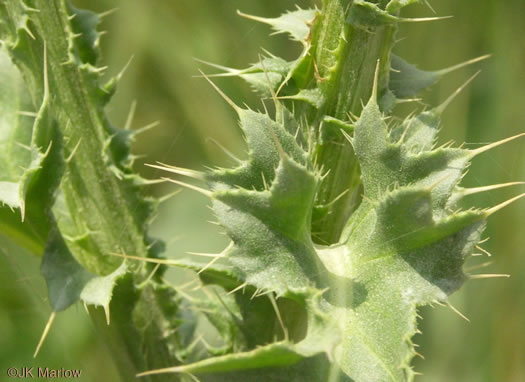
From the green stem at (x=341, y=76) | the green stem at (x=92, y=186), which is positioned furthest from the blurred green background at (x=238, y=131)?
the green stem at (x=341, y=76)

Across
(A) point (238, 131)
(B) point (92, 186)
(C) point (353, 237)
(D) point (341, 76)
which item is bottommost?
(A) point (238, 131)

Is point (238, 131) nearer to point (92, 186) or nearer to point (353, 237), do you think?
point (92, 186)

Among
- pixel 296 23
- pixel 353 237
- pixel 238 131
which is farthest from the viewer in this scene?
pixel 238 131

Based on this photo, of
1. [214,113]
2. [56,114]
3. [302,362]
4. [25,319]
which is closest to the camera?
[302,362]

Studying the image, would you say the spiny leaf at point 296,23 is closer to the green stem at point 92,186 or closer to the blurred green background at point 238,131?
the green stem at point 92,186

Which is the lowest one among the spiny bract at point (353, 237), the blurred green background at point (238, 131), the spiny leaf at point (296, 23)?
the blurred green background at point (238, 131)

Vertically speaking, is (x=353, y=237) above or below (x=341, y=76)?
below

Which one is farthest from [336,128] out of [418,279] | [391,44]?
[418,279]

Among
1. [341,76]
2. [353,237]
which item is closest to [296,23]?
[341,76]

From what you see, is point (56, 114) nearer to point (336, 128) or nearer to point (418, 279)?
point (336, 128)
